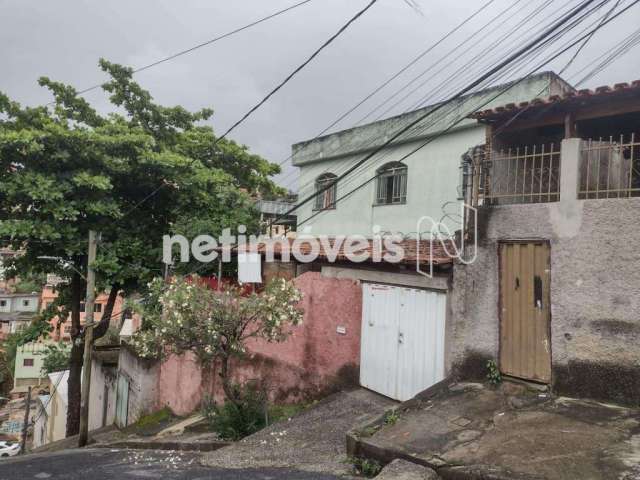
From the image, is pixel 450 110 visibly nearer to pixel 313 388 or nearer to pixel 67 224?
pixel 313 388

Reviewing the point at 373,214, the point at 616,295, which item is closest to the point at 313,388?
the point at 616,295

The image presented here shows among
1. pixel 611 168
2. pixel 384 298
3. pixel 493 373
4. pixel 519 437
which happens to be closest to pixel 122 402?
pixel 384 298

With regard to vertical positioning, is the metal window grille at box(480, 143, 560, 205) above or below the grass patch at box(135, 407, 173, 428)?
above

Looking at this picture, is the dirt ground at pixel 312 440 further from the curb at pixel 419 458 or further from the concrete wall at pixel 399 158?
the concrete wall at pixel 399 158

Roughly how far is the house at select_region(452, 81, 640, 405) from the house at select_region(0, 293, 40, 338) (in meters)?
45.0

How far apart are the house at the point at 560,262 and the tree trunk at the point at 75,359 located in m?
10.6

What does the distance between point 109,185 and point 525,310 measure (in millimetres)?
9120

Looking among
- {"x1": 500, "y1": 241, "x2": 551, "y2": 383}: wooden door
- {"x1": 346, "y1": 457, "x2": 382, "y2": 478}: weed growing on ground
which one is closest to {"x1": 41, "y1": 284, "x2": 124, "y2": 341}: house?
Answer: {"x1": 346, "y1": 457, "x2": 382, "y2": 478}: weed growing on ground

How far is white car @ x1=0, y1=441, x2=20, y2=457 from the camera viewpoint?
69.9ft

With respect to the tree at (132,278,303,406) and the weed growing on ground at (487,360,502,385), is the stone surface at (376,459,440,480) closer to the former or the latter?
the weed growing on ground at (487,360,502,385)

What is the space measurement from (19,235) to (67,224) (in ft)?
3.51

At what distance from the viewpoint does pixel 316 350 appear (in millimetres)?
8445

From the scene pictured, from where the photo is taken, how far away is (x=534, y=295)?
5.90 metres

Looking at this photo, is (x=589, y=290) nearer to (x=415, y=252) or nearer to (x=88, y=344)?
(x=415, y=252)
